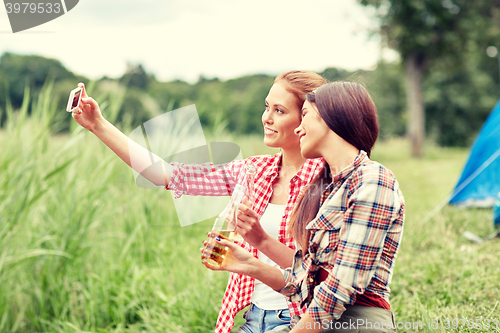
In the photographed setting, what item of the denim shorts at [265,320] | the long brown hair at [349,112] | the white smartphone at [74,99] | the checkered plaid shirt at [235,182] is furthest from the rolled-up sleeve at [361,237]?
the white smartphone at [74,99]

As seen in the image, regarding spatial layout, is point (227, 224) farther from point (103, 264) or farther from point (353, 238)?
point (103, 264)

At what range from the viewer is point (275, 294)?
58.3 inches

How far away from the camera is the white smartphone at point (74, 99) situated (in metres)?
1.24

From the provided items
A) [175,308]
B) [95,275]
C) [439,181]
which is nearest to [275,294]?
[175,308]

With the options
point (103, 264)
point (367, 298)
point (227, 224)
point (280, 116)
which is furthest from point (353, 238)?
point (103, 264)

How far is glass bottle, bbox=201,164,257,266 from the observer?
3.47 ft

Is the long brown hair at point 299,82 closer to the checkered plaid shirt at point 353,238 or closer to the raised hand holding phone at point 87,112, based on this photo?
the checkered plaid shirt at point 353,238

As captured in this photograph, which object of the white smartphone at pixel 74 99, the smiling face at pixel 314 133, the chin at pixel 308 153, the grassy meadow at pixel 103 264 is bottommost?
the grassy meadow at pixel 103 264

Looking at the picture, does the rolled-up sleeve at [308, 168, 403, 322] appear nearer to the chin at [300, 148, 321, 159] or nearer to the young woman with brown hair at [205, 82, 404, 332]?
the young woman with brown hair at [205, 82, 404, 332]

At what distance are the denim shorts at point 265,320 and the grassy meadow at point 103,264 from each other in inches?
35.5

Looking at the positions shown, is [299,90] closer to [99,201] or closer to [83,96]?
[83,96]

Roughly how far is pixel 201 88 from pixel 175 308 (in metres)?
18.1

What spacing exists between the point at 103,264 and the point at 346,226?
2525mm

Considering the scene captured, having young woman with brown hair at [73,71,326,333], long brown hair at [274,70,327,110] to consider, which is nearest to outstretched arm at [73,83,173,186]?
young woman with brown hair at [73,71,326,333]
